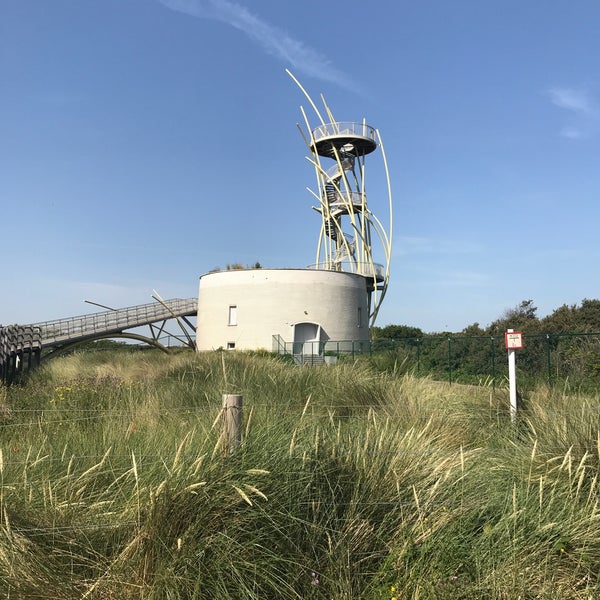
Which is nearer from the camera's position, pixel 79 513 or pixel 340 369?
pixel 79 513

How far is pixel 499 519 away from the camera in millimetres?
3703

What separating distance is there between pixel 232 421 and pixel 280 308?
30.0 meters

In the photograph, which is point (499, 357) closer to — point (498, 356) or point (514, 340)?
point (498, 356)

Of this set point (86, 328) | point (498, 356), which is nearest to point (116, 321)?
point (86, 328)

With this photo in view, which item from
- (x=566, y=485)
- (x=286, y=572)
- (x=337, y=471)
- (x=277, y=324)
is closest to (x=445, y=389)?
(x=566, y=485)

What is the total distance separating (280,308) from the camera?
33.7 metres

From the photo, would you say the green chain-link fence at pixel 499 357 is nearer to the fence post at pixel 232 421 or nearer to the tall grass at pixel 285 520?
the tall grass at pixel 285 520

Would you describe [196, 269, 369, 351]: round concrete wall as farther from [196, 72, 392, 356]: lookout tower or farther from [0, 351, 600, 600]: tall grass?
[0, 351, 600, 600]: tall grass

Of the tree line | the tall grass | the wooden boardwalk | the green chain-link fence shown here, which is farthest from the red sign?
the wooden boardwalk

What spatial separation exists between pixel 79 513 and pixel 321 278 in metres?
31.5

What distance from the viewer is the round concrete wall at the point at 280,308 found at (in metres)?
33.7

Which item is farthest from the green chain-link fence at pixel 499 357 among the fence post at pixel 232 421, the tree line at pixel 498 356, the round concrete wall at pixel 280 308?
the round concrete wall at pixel 280 308

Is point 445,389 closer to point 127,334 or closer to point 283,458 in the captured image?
point 283,458

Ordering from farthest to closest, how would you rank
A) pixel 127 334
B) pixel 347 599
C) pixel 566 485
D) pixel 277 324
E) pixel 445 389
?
1. pixel 127 334
2. pixel 277 324
3. pixel 445 389
4. pixel 566 485
5. pixel 347 599
